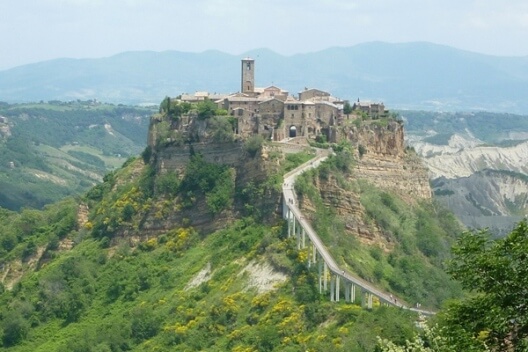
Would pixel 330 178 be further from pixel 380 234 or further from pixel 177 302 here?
pixel 177 302

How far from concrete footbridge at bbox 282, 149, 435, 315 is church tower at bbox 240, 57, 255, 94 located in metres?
12.4

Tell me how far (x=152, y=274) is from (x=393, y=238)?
37.6 feet

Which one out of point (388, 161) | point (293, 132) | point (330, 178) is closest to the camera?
point (330, 178)

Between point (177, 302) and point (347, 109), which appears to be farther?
point (347, 109)

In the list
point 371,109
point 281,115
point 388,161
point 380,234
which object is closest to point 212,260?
point 380,234

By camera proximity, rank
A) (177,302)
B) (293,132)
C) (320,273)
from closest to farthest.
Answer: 1. (320,273)
2. (177,302)
3. (293,132)

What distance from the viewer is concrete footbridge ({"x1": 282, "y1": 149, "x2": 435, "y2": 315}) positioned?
44875 millimetres

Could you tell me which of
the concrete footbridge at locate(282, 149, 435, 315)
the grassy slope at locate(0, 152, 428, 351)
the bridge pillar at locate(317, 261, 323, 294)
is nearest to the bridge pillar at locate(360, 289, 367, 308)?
the concrete footbridge at locate(282, 149, 435, 315)

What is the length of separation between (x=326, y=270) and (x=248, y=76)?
805 inches

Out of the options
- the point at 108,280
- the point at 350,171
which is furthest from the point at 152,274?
the point at 350,171

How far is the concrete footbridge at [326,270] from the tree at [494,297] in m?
17.9

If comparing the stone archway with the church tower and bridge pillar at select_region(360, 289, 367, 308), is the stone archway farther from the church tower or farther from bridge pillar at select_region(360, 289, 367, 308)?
bridge pillar at select_region(360, 289, 367, 308)

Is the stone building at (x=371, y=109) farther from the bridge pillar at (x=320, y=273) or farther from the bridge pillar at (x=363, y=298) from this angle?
the bridge pillar at (x=363, y=298)

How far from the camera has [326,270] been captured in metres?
47.2
